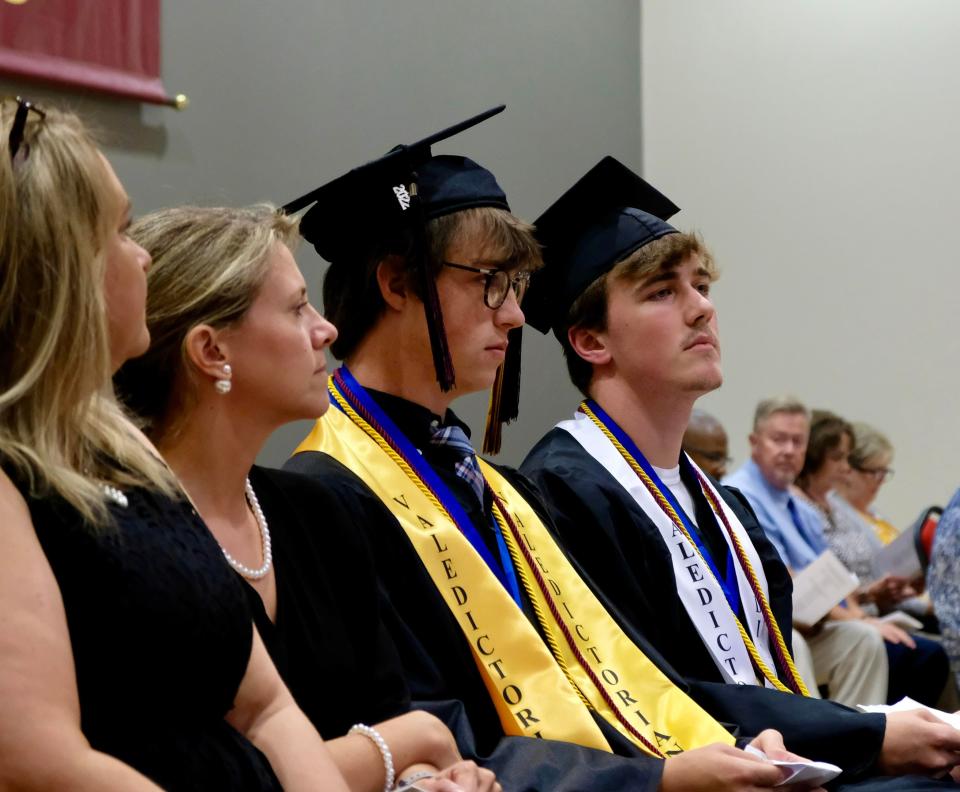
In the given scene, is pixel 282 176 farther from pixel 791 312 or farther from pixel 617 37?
pixel 791 312

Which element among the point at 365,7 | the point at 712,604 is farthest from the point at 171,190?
the point at 712,604

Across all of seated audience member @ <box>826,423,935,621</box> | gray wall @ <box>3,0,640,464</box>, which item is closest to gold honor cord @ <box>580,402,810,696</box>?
gray wall @ <box>3,0,640,464</box>

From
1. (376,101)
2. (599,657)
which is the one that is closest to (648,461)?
(599,657)

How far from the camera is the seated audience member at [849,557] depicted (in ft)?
18.7

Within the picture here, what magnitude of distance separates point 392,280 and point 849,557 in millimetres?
4209

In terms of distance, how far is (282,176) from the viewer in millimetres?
4930

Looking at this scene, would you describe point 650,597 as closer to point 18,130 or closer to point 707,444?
point 18,130

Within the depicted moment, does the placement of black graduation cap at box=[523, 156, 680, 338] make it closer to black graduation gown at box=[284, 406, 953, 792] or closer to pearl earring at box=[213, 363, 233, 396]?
black graduation gown at box=[284, 406, 953, 792]

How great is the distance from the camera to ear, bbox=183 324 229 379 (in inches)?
79.0

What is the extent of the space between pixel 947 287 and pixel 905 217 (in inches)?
17.6

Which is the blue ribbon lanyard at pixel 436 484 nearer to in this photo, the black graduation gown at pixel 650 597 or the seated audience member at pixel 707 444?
the black graduation gown at pixel 650 597

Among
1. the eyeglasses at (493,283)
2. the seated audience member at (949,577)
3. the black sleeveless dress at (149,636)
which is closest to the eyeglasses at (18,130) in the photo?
the black sleeveless dress at (149,636)

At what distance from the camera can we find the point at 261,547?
200 cm

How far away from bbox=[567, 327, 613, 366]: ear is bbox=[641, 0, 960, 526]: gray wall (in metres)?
4.49
